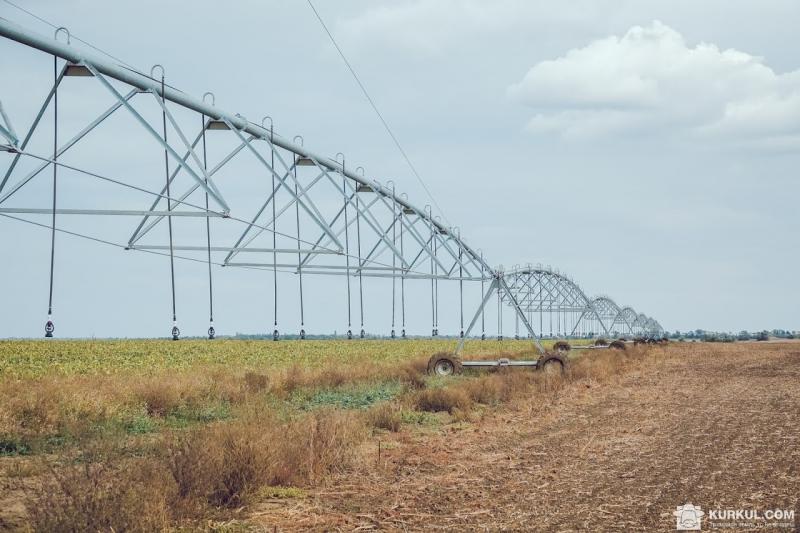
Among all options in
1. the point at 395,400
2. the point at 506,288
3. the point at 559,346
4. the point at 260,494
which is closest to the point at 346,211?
the point at 506,288

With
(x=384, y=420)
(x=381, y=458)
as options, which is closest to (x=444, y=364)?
(x=384, y=420)

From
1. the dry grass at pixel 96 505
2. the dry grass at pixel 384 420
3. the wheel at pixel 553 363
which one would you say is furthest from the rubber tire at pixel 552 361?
the dry grass at pixel 96 505

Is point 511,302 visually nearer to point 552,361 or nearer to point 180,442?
point 552,361

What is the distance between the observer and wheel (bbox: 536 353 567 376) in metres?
29.4

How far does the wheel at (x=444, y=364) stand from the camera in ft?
96.9

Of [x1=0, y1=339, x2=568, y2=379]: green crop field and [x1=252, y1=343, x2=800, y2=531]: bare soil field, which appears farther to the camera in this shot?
[x1=0, y1=339, x2=568, y2=379]: green crop field

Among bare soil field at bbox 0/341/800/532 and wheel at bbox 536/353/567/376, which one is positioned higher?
wheel at bbox 536/353/567/376

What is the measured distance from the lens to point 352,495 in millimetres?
10094

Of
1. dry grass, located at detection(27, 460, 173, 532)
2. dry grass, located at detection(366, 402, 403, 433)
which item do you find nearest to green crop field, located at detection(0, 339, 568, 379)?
dry grass, located at detection(366, 402, 403, 433)

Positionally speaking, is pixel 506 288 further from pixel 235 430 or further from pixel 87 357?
pixel 235 430

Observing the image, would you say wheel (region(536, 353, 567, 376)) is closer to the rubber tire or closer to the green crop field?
the rubber tire

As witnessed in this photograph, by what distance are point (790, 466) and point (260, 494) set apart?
271 inches

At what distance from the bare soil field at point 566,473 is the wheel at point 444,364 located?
32.1 feet

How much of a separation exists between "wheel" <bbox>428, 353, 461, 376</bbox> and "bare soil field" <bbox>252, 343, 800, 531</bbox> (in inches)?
386
